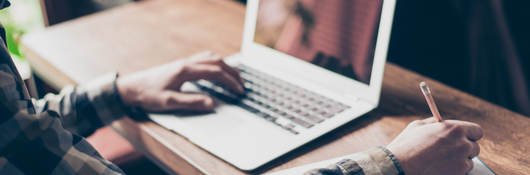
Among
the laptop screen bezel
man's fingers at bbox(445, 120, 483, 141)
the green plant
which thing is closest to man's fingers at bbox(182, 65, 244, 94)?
the laptop screen bezel

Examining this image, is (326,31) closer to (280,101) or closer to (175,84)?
(280,101)

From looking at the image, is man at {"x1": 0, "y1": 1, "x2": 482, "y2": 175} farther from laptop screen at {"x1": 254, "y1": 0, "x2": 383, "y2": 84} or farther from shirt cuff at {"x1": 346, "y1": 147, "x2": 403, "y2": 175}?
laptop screen at {"x1": 254, "y1": 0, "x2": 383, "y2": 84}

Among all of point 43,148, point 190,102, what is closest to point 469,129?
point 190,102

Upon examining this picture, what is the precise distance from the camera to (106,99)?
993mm

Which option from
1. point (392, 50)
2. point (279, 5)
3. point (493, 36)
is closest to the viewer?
point (279, 5)

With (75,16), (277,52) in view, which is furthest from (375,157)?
(75,16)

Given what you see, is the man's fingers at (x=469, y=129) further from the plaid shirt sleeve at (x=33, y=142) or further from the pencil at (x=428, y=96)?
the plaid shirt sleeve at (x=33, y=142)

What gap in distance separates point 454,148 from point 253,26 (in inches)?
20.4

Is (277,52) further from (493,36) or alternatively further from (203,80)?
(493,36)

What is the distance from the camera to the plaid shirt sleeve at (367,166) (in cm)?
71

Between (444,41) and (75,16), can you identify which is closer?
(444,41)

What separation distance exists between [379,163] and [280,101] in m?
0.29

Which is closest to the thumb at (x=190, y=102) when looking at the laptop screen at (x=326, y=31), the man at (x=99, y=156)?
the man at (x=99, y=156)

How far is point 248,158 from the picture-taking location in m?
0.80
